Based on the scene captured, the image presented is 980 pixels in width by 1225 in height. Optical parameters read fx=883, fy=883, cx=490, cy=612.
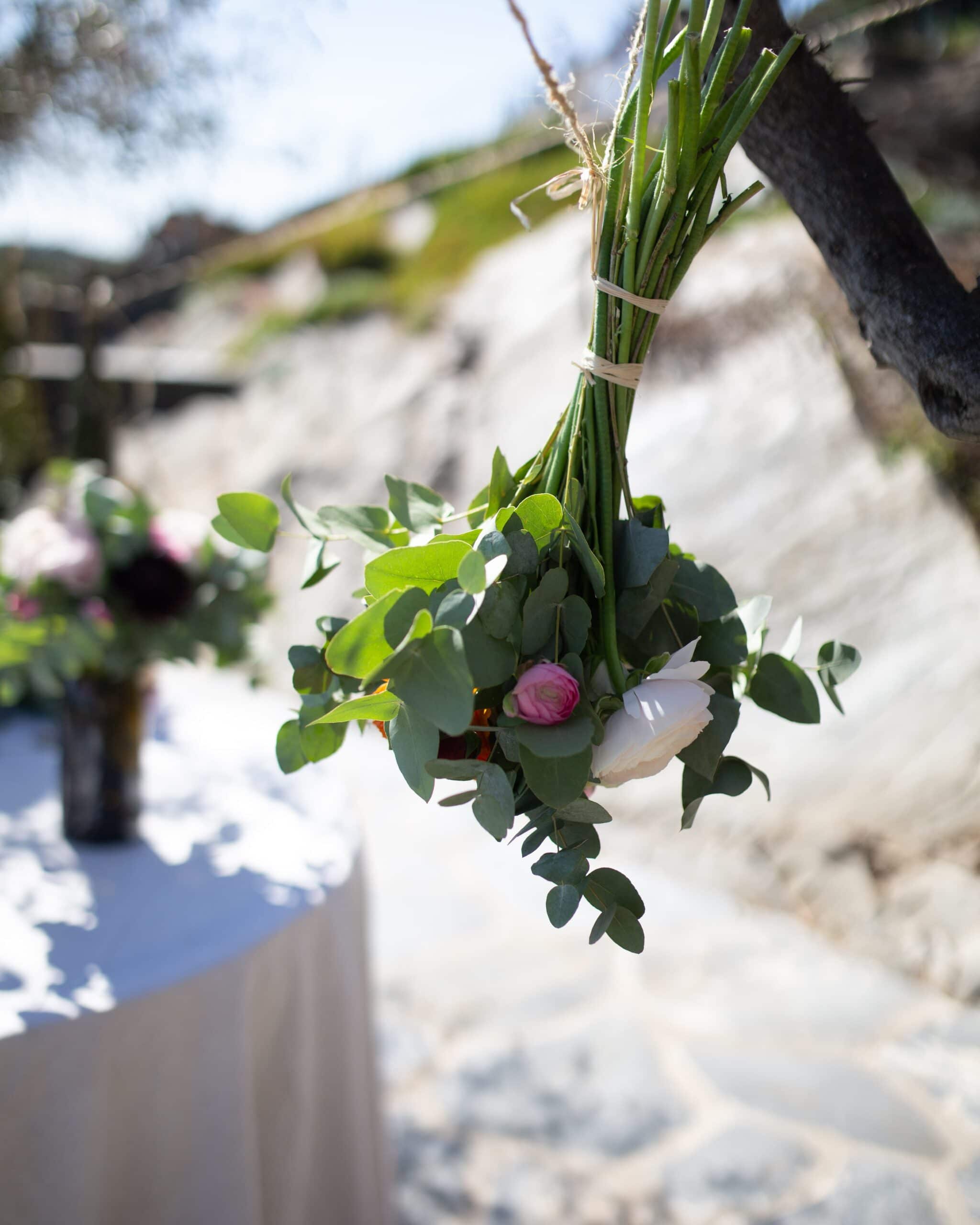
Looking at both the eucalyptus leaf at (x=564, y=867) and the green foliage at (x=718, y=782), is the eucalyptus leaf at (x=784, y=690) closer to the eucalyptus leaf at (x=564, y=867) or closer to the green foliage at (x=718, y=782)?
the green foliage at (x=718, y=782)

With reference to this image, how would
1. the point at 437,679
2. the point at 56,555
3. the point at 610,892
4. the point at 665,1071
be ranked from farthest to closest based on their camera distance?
the point at 665,1071 < the point at 56,555 < the point at 610,892 < the point at 437,679

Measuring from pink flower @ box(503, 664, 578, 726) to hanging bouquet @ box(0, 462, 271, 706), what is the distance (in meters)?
0.96

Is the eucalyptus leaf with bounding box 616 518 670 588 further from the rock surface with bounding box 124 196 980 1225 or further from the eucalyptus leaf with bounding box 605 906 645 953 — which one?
the rock surface with bounding box 124 196 980 1225

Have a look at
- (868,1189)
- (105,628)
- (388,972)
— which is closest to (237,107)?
(105,628)

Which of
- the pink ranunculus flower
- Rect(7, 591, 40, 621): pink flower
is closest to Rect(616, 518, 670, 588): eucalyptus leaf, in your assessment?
the pink ranunculus flower

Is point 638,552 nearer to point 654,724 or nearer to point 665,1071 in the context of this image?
point 654,724

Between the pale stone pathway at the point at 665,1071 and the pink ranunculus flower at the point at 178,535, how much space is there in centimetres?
138

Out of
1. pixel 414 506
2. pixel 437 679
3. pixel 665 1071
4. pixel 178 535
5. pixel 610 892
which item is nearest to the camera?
pixel 437 679

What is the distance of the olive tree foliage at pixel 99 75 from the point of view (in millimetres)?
2096

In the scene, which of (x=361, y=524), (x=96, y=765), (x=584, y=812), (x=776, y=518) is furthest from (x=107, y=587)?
(x=776, y=518)

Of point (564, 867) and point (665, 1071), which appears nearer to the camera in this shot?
point (564, 867)

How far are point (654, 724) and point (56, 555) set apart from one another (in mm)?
1068

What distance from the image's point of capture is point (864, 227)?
78 cm

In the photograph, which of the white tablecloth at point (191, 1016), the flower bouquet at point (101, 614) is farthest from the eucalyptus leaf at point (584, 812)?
the flower bouquet at point (101, 614)
